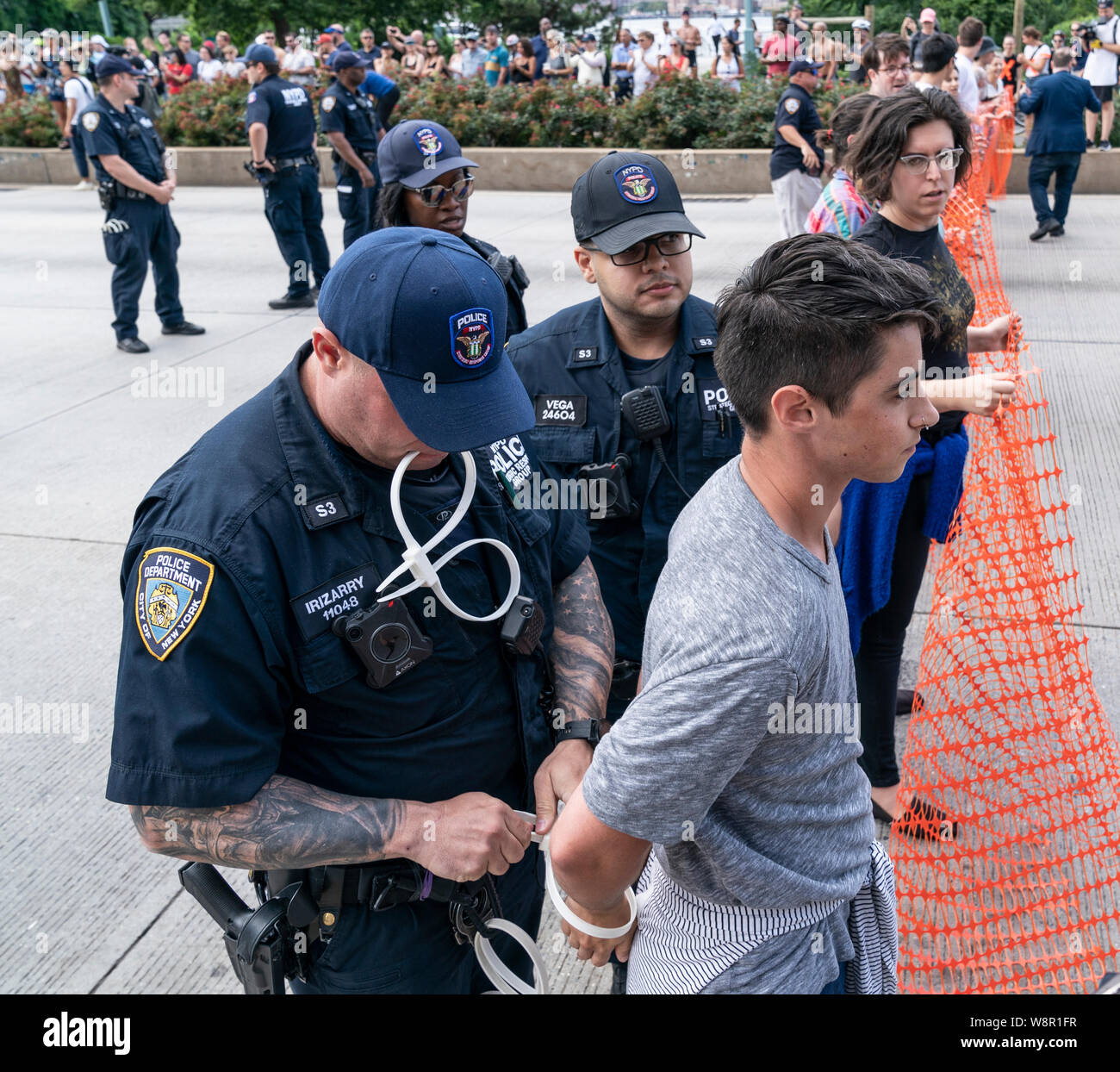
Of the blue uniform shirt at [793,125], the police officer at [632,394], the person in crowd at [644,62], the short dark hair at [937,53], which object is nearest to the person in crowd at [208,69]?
the person in crowd at [644,62]

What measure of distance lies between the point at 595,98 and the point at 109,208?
929 centimetres

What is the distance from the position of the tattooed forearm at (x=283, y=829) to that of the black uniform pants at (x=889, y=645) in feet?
6.23

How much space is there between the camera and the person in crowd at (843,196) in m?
4.00

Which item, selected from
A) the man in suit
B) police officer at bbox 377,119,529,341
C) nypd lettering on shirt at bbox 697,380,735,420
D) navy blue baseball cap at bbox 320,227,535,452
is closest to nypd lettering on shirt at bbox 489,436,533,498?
navy blue baseball cap at bbox 320,227,535,452

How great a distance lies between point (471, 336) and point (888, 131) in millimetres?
2185

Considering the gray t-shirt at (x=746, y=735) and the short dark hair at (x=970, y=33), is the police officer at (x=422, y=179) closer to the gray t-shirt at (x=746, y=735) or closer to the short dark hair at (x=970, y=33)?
the gray t-shirt at (x=746, y=735)

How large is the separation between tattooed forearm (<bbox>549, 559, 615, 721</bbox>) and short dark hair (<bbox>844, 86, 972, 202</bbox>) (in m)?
1.79

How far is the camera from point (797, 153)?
8.90 metres

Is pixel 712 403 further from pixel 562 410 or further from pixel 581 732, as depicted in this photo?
pixel 581 732

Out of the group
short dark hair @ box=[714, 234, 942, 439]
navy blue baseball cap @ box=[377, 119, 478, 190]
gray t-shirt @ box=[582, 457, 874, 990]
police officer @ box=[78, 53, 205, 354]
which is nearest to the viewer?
gray t-shirt @ box=[582, 457, 874, 990]

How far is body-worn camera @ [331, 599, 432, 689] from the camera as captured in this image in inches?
69.8

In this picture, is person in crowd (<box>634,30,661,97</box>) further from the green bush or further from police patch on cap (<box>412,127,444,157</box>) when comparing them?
police patch on cap (<box>412,127,444,157</box>)

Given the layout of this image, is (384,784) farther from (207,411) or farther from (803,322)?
(207,411)

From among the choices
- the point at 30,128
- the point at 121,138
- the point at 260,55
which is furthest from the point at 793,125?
the point at 30,128
